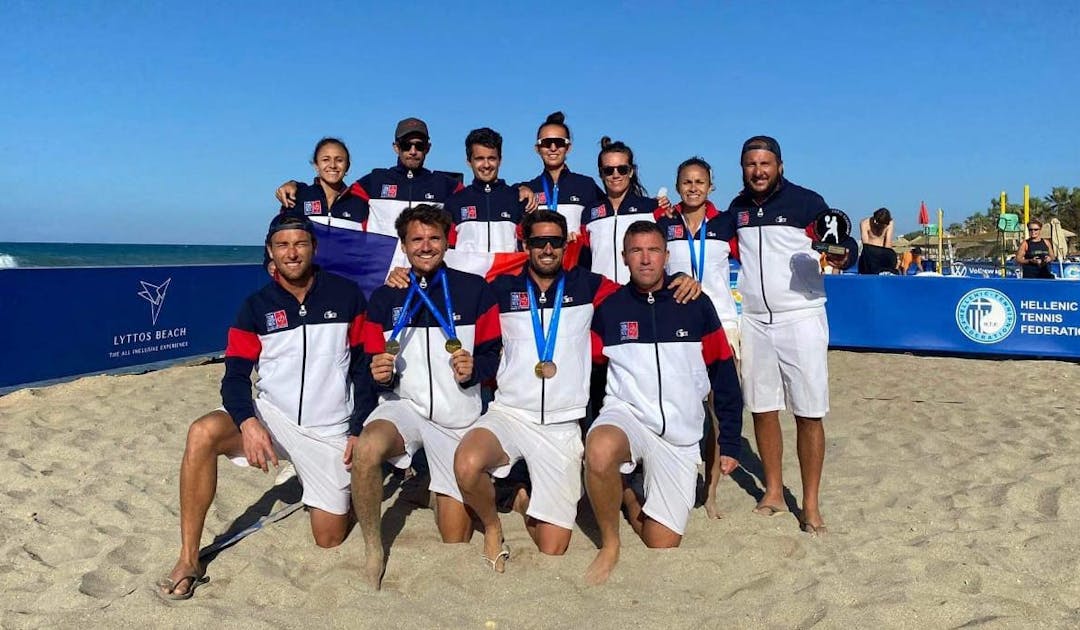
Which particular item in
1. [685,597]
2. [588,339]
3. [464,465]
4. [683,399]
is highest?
[588,339]

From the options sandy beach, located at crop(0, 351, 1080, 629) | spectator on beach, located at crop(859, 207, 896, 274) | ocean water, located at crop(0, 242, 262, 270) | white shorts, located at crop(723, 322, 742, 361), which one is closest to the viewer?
sandy beach, located at crop(0, 351, 1080, 629)

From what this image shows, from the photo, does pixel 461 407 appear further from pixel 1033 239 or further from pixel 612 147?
pixel 1033 239

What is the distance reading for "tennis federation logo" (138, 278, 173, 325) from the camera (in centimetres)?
905

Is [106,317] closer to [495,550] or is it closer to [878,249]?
[495,550]

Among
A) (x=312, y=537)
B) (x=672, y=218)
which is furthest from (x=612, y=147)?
(x=312, y=537)

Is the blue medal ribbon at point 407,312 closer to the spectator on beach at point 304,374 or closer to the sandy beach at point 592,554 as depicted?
the spectator on beach at point 304,374

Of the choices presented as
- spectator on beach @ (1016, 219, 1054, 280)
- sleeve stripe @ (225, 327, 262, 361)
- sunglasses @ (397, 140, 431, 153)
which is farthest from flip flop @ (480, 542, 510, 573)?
spectator on beach @ (1016, 219, 1054, 280)

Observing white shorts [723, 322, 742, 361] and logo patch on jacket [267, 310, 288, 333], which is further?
white shorts [723, 322, 742, 361]

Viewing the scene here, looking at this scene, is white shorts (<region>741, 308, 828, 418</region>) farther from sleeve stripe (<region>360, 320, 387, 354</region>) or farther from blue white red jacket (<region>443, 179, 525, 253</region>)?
sleeve stripe (<region>360, 320, 387, 354</region>)

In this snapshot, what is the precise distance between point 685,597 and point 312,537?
2.05 m

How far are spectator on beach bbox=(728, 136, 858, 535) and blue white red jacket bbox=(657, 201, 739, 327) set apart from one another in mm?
137

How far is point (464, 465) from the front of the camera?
370 centimetres

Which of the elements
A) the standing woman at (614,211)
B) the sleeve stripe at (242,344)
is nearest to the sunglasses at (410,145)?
the standing woman at (614,211)

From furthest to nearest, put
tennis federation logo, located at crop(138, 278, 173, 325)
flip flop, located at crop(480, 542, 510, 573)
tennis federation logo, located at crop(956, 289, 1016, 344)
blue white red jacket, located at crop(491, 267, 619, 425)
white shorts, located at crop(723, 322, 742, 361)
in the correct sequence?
tennis federation logo, located at crop(956, 289, 1016, 344)
tennis federation logo, located at crop(138, 278, 173, 325)
white shorts, located at crop(723, 322, 742, 361)
blue white red jacket, located at crop(491, 267, 619, 425)
flip flop, located at crop(480, 542, 510, 573)
